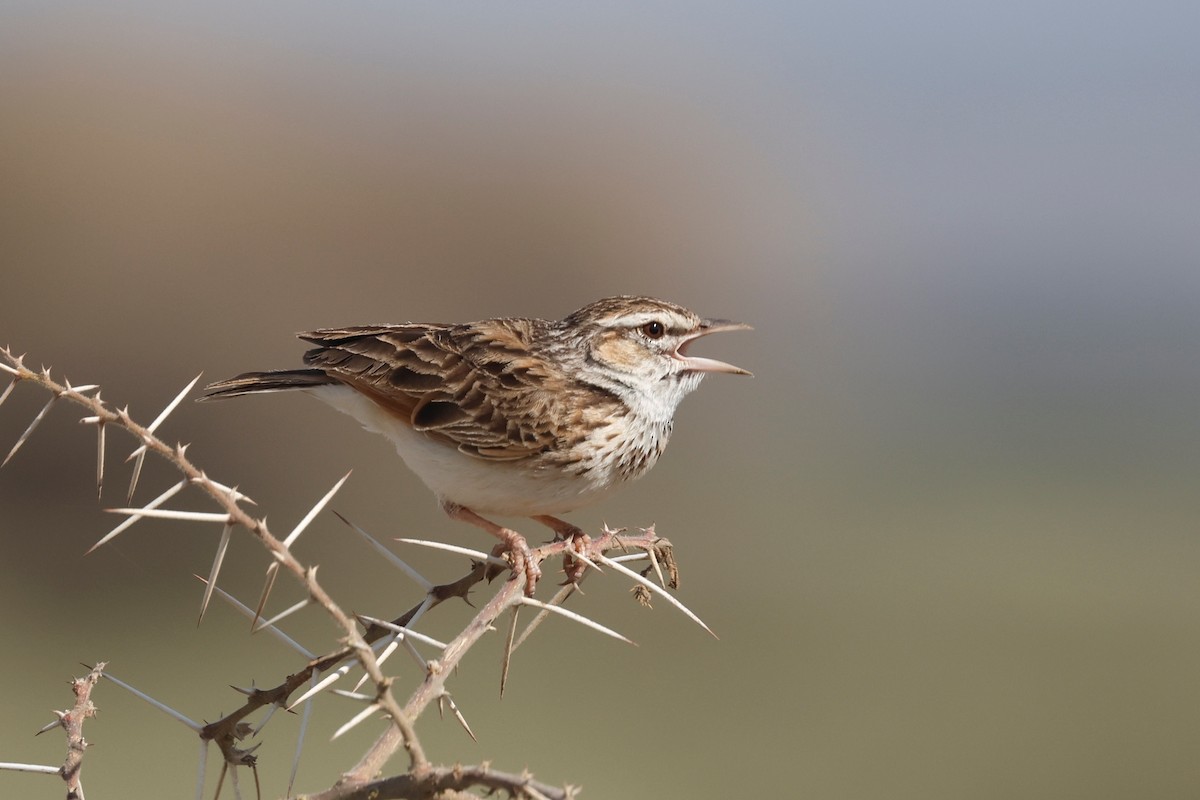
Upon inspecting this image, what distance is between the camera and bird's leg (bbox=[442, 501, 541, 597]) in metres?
4.25

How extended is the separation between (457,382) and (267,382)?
2.60ft

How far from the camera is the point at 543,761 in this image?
90.7 feet

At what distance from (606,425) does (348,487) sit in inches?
1227

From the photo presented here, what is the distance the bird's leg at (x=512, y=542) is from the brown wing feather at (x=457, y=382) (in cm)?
30

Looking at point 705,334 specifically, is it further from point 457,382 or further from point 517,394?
point 457,382

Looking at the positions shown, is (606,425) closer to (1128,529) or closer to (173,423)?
(173,423)

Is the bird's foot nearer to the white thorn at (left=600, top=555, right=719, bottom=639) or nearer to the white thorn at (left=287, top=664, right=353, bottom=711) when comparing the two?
→ the white thorn at (left=600, top=555, right=719, bottom=639)

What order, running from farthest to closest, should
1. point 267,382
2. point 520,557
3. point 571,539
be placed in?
point 267,382 < point 520,557 < point 571,539

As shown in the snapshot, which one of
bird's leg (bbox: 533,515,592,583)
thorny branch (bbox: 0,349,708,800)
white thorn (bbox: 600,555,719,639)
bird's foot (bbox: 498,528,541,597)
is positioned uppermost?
bird's leg (bbox: 533,515,592,583)

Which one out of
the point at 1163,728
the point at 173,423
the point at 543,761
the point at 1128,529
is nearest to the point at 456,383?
the point at 173,423

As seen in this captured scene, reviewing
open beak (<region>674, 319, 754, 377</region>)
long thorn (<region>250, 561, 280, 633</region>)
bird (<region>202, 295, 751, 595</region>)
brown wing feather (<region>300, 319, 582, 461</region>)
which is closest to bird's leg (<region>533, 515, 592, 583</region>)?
bird (<region>202, 295, 751, 595</region>)

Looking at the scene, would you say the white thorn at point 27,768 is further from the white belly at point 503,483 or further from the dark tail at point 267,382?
the white belly at point 503,483

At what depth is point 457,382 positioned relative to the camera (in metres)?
5.30

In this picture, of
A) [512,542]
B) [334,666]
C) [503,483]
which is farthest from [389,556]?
[503,483]
